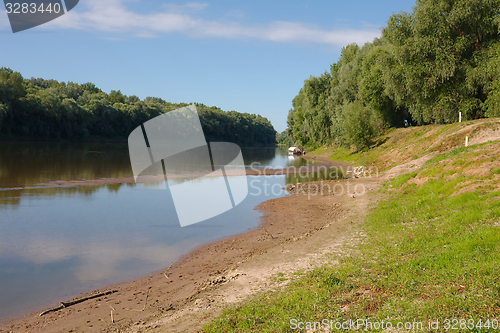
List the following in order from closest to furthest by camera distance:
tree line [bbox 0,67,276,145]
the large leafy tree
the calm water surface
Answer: the calm water surface → the large leafy tree → tree line [bbox 0,67,276,145]

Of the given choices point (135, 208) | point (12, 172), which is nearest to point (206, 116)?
point (12, 172)

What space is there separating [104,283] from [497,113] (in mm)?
35576

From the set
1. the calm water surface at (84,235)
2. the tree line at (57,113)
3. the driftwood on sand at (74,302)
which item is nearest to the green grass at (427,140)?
the calm water surface at (84,235)

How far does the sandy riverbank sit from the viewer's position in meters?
8.09

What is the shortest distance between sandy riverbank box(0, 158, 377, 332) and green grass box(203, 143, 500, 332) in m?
1.09

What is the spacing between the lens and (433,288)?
→ 6.98 metres

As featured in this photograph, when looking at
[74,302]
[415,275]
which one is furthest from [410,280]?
[74,302]

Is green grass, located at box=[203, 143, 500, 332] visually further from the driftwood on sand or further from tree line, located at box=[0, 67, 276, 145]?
tree line, located at box=[0, 67, 276, 145]

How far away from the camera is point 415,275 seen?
25.6ft

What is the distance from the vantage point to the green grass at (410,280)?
6.28 metres

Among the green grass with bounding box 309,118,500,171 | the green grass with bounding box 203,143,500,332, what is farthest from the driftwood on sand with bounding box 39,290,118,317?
the green grass with bounding box 309,118,500,171

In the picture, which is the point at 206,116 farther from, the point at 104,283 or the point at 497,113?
the point at 104,283

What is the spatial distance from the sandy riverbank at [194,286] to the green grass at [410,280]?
109cm

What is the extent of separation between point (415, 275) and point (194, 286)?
5627 mm
